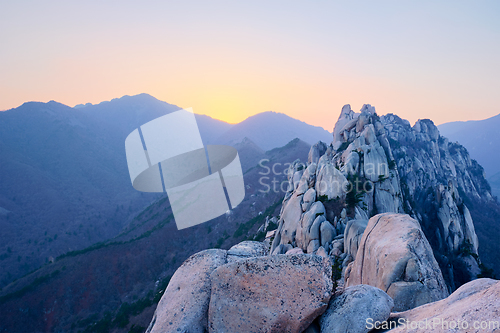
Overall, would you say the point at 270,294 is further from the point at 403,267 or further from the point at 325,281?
the point at 403,267

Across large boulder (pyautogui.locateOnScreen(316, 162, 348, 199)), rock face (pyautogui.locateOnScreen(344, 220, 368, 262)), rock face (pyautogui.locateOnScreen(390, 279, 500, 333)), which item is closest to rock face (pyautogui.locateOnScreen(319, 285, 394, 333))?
rock face (pyautogui.locateOnScreen(390, 279, 500, 333))

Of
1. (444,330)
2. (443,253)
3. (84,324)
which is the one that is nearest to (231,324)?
(444,330)

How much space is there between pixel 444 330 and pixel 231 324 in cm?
529

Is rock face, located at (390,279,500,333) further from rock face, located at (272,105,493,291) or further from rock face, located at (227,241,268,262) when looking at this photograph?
rock face, located at (272,105,493,291)

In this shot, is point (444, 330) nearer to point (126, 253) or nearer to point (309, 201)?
point (309, 201)

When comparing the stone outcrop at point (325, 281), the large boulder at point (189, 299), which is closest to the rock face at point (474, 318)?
the stone outcrop at point (325, 281)

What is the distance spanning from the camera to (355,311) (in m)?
7.34

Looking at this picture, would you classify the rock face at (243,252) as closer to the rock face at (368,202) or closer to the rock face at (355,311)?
the rock face at (355,311)

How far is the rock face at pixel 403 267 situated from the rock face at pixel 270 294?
585cm

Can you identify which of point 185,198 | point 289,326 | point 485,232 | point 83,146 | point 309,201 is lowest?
point 485,232

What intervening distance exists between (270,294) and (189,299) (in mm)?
2835

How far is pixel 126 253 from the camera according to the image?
67312 mm

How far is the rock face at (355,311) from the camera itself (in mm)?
7094

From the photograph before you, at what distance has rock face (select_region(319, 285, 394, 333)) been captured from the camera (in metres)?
7.09
